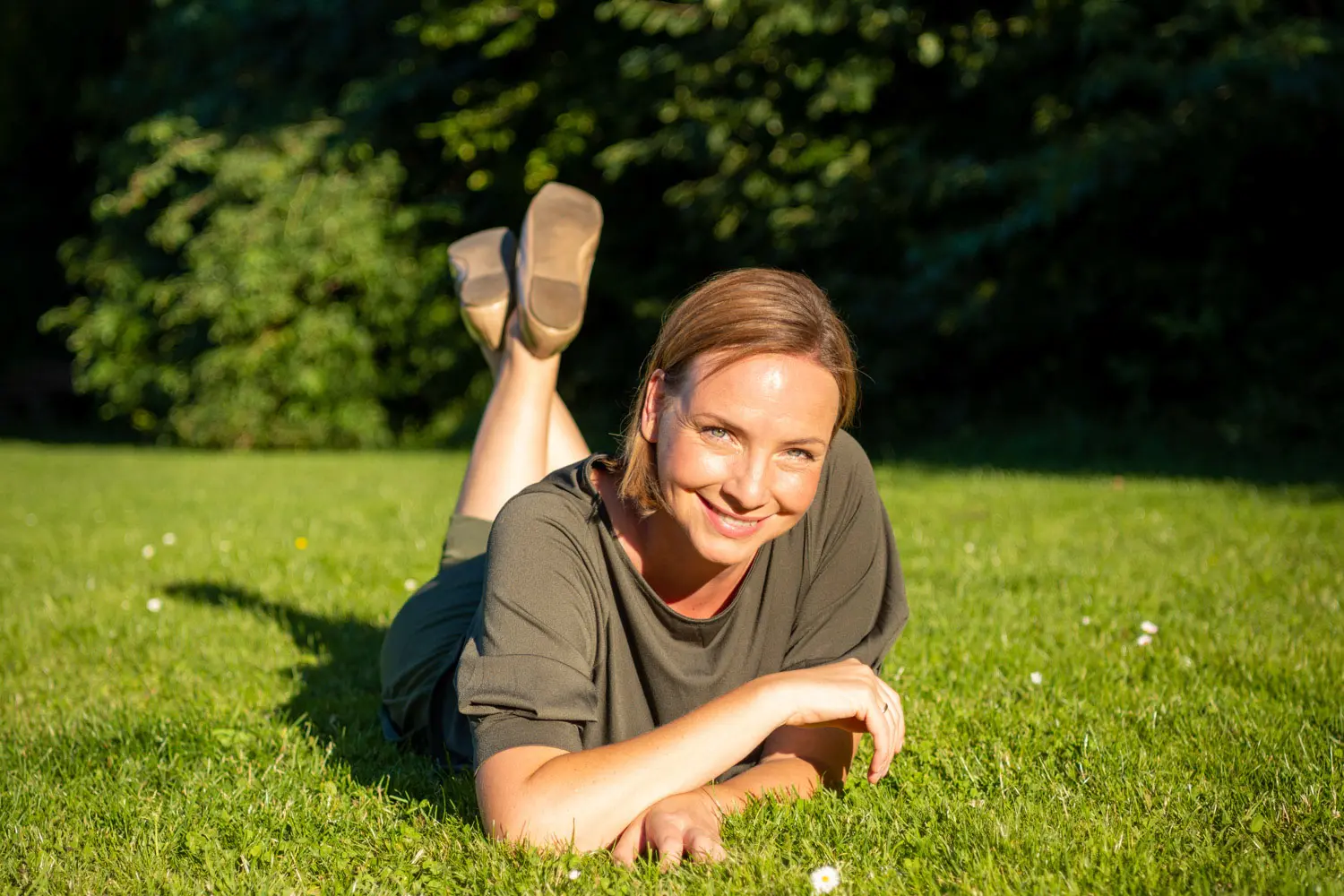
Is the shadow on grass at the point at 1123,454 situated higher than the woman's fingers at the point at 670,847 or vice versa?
the woman's fingers at the point at 670,847

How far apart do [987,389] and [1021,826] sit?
11520 millimetres

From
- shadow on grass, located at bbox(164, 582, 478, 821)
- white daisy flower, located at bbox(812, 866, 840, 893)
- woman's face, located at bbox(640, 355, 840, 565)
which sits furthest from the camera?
shadow on grass, located at bbox(164, 582, 478, 821)

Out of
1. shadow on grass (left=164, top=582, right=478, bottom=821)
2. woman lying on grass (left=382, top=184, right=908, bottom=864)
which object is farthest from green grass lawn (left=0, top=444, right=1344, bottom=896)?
woman lying on grass (left=382, top=184, right=908, bottom=864)

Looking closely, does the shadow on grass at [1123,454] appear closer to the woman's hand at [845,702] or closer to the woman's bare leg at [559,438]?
the woman's bare leg at [559,438]

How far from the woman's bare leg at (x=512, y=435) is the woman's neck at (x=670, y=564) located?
1197mm

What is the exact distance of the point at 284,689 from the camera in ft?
13.9

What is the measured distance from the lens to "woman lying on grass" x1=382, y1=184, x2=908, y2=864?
8.17 ft

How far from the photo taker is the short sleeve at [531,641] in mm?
2500

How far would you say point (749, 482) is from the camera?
2.53 meters

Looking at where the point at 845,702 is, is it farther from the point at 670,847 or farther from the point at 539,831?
the point at 539,831

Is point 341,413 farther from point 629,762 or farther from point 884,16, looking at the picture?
point 629,762

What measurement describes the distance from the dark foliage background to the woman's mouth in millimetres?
4854

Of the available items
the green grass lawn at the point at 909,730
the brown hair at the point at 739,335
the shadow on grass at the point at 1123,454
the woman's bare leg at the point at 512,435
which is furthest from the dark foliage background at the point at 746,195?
the brown hair at the point at 739,335

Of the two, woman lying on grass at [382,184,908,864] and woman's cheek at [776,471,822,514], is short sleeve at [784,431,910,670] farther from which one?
woman's cheek at [776,471,822,514]
